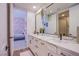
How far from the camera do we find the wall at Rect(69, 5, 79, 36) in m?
1.58

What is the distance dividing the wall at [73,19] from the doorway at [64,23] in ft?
0.17

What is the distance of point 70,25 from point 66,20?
0.10 meters

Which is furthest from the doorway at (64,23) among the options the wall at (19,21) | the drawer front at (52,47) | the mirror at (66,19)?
the wall at (19,21)

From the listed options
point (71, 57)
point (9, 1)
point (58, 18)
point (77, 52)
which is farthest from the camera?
point (58, 18)

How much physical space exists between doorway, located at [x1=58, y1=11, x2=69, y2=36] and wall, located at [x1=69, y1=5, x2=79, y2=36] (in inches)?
2.1

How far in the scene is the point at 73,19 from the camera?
5.44ft

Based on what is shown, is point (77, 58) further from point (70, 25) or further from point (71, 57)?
point (70, 25)

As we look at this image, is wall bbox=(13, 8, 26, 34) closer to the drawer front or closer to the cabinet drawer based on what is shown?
the drawer front

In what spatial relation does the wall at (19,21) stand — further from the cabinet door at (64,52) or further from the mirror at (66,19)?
the cabinet door at (64,52)

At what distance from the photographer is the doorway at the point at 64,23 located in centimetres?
170

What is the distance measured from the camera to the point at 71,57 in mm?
1271

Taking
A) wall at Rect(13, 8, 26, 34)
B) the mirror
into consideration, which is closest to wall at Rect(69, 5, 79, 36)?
the mirror

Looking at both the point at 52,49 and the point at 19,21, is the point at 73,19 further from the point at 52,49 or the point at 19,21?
the point at 19,21

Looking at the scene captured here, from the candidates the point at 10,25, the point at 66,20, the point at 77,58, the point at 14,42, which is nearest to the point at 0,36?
the point at 10,25
